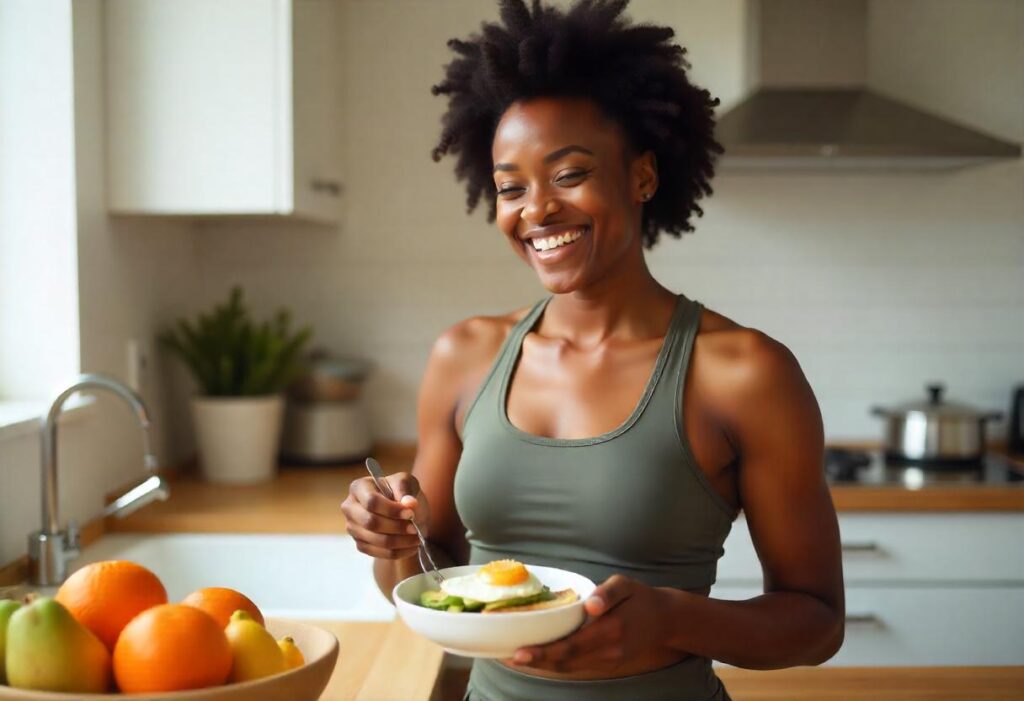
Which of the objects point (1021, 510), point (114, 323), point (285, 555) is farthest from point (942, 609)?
point (114, 323)

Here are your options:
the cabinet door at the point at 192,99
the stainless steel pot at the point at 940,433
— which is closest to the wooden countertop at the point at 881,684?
the stainless steel pot at the point at 940,433

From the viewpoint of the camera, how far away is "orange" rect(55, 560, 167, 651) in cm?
88

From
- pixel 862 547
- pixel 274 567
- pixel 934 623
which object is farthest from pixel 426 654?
pixel 934 623

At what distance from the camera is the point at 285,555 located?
2162 millimetres

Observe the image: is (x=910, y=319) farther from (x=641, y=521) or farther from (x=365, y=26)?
(x=641, y=521)

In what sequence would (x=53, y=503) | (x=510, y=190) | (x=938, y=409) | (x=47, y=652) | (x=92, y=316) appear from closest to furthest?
1. (x=47, y=652)
2. (x=510, y=190)
3. (x=53, y=503)
4. (x=92, y=316)
5. (x=938, y=409)

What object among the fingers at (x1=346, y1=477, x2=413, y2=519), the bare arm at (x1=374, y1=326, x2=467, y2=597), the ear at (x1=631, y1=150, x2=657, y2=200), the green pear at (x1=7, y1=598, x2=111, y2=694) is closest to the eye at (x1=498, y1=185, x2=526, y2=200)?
the ear at (x1=631, y1=150, x2=657, y2=200)

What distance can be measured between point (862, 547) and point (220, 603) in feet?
5.48

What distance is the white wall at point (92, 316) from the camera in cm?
181

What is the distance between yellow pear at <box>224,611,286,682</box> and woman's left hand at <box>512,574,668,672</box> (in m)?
0.20

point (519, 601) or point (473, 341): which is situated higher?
point (473, 341)

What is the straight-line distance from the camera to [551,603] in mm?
909

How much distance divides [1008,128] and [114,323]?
2.22 m

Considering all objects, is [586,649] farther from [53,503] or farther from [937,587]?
[937,587]
